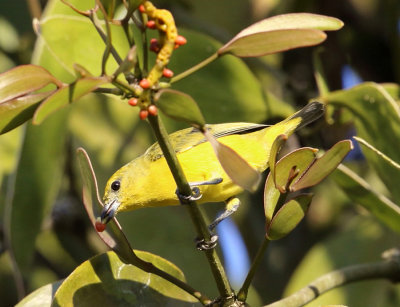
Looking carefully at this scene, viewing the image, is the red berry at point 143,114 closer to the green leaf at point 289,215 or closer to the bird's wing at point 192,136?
the green leaf at point 289,215

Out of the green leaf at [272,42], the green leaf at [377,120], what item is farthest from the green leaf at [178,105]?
the green leaf at [377,120]

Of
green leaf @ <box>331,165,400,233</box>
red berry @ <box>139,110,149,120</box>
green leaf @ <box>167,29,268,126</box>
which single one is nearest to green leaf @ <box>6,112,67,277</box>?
green leaf @ <box>167,29,268,126</box>

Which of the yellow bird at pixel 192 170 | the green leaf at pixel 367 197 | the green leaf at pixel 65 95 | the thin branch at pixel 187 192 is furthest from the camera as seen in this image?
the yellow bird at pixel 192 170

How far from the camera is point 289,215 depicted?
1.15m

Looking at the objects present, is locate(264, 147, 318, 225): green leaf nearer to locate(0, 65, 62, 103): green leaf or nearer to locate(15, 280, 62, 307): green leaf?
locate(0, 65, 62, 103): green leaf

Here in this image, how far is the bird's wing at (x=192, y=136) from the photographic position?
1.86 m

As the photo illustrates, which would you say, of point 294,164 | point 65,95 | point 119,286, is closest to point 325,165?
point 294,164

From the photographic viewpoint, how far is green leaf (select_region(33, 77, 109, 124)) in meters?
0.88

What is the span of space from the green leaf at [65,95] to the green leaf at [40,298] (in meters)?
0.60

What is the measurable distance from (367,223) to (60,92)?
5.60 ft

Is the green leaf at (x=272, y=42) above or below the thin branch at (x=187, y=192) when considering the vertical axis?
above

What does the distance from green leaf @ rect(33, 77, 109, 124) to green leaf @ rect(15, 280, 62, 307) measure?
1.98 feet

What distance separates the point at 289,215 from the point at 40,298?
547 mm

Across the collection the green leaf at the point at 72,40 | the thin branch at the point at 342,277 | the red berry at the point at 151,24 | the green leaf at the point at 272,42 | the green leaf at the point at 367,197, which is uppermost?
the red berry at the point at 151,24
